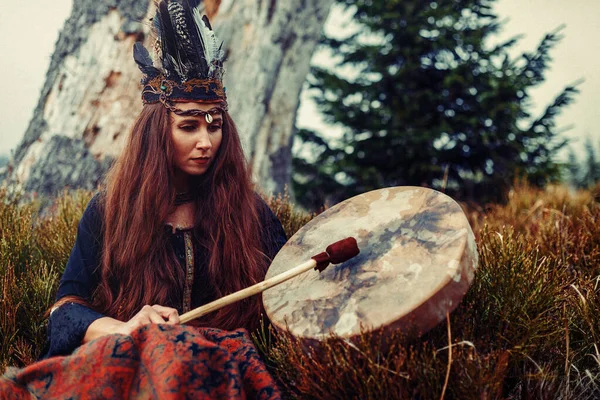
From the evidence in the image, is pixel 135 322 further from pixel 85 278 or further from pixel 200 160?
pixel 200 160

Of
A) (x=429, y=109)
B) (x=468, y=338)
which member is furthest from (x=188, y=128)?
(x=429, y=109)

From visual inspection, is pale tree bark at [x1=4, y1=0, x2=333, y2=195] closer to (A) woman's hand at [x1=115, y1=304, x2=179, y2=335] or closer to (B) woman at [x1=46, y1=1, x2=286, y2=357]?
(B) woman at [x1=46, y1=1, x2=286, y2=357]

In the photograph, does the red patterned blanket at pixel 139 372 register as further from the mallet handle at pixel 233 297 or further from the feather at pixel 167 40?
the feather at pixel 167 40

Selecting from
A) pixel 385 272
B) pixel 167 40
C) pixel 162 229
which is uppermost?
pixel 167 40

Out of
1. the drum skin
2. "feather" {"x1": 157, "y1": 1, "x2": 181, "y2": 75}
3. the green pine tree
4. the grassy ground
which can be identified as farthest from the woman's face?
the green pine tree

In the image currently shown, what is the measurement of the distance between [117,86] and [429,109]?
419 centimetres

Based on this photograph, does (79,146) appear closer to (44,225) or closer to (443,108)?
(44,225)

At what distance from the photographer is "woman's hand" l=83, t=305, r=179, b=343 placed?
1.81 metres

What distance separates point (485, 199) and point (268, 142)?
325cm

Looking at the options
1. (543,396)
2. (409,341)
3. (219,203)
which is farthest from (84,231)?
(543,396)

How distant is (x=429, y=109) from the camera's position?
6.89m

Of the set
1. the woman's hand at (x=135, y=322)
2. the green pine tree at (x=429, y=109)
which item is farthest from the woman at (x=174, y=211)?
the green pine tree at (x=429, y=109)

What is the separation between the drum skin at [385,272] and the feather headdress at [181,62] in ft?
2.77

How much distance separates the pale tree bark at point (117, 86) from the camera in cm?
424
